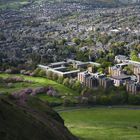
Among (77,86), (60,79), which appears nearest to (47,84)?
(60,79)

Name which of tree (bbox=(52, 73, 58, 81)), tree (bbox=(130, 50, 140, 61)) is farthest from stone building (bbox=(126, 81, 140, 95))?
tree (bbox=(130, 50, 140, 61))

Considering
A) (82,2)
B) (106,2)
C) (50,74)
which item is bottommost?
(106,2)

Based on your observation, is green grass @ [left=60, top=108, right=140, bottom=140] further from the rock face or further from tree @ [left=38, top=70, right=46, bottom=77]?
tree @ [left=38, top=70, right=46, bottom=77]

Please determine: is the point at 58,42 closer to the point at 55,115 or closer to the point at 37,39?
the point at 37,39

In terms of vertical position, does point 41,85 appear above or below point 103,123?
below

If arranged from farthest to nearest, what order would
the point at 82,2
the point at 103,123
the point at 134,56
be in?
the point at 82,2 < the point at 134,56 < the point at 103,123

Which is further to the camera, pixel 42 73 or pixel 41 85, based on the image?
pixel 42 73

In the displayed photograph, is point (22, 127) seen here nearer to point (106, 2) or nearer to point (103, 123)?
point (103, 123)

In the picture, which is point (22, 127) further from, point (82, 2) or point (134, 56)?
point (82, 2)

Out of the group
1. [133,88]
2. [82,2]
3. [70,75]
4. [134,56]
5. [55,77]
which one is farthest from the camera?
[82,2]

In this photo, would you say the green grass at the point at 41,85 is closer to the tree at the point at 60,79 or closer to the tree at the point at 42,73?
the tree at the point at 60,79

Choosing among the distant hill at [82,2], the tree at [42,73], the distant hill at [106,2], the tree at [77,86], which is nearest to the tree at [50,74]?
the tree at [42,73]
